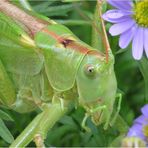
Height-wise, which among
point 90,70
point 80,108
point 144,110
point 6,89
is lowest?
point 80,108

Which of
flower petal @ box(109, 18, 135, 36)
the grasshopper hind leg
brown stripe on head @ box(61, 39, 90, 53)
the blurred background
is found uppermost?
brown stripe on head @ box(61, 39, 90, 53)

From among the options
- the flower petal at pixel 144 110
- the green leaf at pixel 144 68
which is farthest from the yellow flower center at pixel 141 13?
the flower petal at pixel 144 110

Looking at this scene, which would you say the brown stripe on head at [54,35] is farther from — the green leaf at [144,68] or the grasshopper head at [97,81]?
the green leaf at [144,68]

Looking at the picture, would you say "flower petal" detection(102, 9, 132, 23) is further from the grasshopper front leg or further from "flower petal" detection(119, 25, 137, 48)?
the grasshopper front leg

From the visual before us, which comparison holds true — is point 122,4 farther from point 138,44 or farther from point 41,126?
point 41,126

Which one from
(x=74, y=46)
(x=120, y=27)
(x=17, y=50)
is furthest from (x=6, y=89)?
(x=120, y=27)

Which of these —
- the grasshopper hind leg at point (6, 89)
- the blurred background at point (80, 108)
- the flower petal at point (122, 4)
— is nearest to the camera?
the grasshopper hind leg at point (6, 89)

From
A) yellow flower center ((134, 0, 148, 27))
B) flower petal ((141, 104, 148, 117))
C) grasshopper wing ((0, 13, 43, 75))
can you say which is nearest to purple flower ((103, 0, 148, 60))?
yellow flower center ((134, 0, 148, 27))
